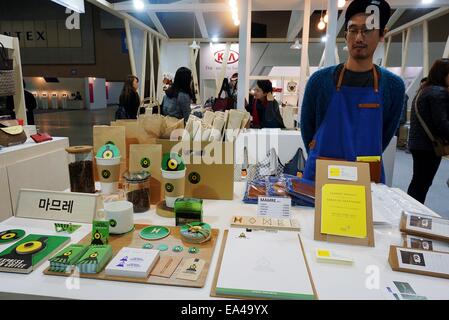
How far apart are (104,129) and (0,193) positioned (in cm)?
123

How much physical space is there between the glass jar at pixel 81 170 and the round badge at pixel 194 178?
44 cm

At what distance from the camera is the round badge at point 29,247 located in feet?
2.99

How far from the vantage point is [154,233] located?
1043 millimetres

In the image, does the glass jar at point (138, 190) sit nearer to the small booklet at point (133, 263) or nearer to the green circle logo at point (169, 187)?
the green circle logo at point (169, 187)

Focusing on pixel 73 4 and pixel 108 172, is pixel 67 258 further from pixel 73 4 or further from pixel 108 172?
pixel 73 4

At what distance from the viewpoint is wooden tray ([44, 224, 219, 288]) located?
0.80 meters

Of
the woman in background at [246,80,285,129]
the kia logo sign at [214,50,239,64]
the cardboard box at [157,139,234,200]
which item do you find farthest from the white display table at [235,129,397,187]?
the kia logo sign at [214,50,239,64]

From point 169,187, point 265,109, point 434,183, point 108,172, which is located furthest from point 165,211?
point 434,183

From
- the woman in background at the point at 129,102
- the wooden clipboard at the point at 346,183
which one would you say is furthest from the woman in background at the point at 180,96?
the wooden clipboard at the point at 346,183

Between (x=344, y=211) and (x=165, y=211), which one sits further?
(x=165, y=211)

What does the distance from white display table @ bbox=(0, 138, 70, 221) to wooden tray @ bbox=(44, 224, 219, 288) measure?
1.51 metres

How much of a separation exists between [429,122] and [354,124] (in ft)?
5.33

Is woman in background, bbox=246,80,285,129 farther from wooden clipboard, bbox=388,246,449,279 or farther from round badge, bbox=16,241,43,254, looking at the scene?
round badge, bbox=16,241,43,254
